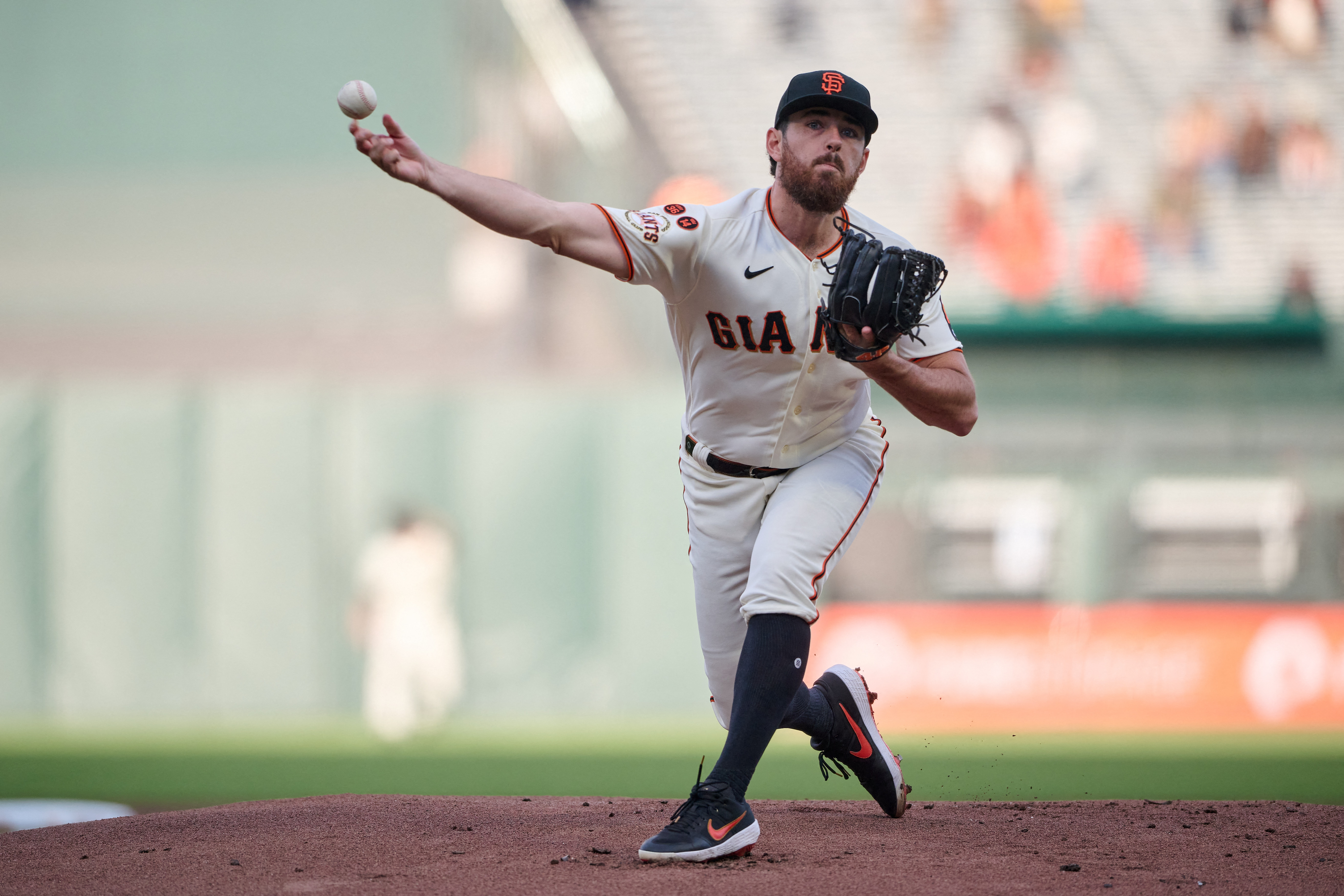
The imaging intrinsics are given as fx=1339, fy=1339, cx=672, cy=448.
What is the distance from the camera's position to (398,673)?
29.2 feet

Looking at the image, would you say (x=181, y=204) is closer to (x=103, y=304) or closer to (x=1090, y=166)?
(x=103, y=304)

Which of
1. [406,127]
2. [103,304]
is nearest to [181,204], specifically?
[103,304]

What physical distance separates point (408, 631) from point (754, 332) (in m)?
6.29

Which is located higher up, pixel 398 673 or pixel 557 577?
pixel 557 577

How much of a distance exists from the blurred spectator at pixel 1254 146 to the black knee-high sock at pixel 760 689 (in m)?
9.27

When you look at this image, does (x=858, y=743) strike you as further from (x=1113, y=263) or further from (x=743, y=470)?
(x=1113, y=263)

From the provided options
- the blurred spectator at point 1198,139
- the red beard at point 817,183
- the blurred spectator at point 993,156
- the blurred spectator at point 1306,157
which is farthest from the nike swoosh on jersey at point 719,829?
the blurred spectator at point 1306,157

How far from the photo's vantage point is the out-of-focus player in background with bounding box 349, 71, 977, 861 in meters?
2.82

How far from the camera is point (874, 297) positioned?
2750 millimetres

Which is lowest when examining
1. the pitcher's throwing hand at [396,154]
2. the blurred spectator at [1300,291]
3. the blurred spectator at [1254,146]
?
the pitcher's throwing hand at [396,154]

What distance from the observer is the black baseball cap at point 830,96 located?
3.08 m

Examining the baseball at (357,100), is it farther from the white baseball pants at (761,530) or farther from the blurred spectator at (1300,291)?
the blurred spectator at (1300,291)

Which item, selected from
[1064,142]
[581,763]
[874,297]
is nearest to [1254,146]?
[1064,142]

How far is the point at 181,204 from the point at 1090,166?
7769mm
